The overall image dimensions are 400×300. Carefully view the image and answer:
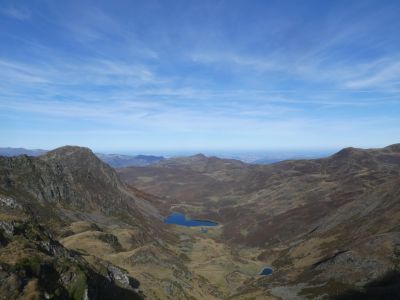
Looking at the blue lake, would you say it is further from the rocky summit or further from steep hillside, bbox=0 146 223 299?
steep hillside, bbox=0 146 223 299

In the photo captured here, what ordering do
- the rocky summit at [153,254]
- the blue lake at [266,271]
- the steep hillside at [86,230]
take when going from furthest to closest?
the blue lake at [266,271]
the steep hillside at [86,230]
the rocky summit at [153,254]

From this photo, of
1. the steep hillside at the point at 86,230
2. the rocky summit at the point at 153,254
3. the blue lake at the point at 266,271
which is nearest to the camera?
the rocky summit at the point at 153,254

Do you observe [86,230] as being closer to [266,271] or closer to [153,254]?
[153,254]

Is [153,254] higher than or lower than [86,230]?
lower

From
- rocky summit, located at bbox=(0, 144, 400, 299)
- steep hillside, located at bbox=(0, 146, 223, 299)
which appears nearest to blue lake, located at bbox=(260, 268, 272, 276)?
rocky summit, located at bbox=(0, 144, 400, 299)

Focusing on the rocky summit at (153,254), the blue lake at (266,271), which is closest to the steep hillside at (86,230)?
the rocky summit at (153,254)

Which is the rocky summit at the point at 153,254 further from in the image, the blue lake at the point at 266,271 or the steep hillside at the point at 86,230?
the blue lake at the point at 266,271

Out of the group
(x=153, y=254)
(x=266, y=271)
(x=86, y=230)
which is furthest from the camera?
(x=266, y=271)

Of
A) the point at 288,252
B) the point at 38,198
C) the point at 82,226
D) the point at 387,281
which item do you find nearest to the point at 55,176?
the point at 38,198

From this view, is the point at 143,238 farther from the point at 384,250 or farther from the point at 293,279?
the point at 384,250

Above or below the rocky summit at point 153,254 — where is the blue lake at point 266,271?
below

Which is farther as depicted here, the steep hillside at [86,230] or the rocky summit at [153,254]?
the steep hillside at [86,230]

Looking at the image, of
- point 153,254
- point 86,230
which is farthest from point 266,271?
point 86,230

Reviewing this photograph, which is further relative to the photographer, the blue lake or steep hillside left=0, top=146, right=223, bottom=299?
the blue lake
